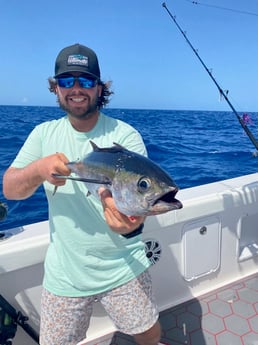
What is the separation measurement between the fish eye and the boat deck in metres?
2.10

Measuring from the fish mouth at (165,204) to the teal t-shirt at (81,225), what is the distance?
0.67 meters

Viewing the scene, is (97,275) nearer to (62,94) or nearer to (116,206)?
(116,206)

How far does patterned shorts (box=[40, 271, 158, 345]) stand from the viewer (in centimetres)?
202

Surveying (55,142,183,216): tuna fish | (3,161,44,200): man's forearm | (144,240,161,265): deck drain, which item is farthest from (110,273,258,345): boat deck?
(55,142,183,216): tuna fish

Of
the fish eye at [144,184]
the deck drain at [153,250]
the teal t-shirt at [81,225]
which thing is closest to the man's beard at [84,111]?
the teal t-shirt at [81,225]

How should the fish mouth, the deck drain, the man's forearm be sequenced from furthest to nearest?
the deck drain < the man's forearm < the fish mouth

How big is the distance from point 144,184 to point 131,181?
0.08 meters

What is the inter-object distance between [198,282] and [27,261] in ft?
6.32

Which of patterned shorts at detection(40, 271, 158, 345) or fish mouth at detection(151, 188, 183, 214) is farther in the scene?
patterned shorts at detection(40, 271, 158, 345)

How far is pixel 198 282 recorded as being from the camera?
135 inches

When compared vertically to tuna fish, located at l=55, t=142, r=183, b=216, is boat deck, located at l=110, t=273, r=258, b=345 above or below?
below

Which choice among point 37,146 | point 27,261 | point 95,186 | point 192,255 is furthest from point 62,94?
point 192,255

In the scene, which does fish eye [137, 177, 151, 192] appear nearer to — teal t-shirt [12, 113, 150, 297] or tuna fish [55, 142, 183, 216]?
tuna fish [55, 142, 183, 216]

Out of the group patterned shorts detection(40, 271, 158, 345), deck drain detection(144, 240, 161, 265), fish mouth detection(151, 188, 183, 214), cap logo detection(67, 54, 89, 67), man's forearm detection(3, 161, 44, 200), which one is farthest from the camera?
deck drain detection(144, 240, 161, 265)
